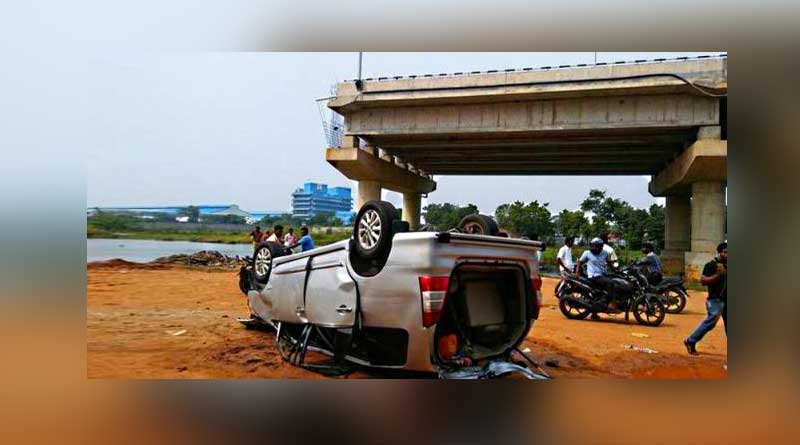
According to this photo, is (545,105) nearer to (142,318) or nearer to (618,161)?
(618,161)

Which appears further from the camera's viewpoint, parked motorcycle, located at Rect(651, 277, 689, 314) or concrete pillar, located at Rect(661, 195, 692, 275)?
concrete pillar, located at Rect(661, 195, 692, 275)

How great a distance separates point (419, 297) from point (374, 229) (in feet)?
2.02

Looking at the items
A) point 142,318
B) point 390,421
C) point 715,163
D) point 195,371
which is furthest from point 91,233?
point 715,163

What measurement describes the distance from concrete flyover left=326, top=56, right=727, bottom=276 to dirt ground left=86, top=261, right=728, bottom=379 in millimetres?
2648

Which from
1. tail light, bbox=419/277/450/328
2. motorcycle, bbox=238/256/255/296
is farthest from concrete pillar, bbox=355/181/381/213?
tail light, bbox=419/277/450/328

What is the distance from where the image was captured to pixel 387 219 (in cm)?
337

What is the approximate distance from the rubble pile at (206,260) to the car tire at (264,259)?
17.6 ft

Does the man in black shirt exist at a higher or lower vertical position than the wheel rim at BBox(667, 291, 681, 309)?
higher

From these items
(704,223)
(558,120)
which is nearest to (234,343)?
(558,120)

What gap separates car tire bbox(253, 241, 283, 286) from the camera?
193 inches

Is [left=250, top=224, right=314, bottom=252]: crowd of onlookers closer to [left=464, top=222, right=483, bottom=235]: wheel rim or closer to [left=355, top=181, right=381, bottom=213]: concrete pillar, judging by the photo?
[left=464, top=222, right=483, bottom=235]: wheel rim

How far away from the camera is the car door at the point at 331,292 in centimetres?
355

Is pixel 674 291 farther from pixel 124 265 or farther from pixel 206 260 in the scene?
pixel 206 260
